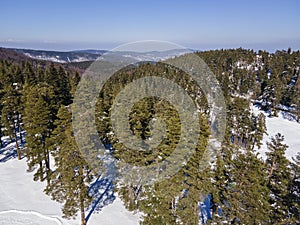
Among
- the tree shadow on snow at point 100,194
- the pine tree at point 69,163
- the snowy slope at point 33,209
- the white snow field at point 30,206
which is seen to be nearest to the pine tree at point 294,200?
the white snow field at point 30,206

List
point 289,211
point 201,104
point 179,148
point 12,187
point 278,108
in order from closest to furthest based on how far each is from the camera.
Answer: point 289,211 < point 179,148 < point 12,187 < point 201,104 < point 278,108

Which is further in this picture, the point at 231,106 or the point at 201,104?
the point at 201,104

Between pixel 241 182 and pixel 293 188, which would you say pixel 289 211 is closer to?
pixel 293 188

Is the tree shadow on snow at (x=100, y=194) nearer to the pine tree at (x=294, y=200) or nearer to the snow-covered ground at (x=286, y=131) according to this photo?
the pine tree at (x=294, y=200)

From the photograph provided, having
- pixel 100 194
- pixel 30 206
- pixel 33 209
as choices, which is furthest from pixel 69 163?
pixel 30 206

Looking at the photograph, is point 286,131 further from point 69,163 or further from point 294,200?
point 69,163

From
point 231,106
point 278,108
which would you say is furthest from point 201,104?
point 278,108
